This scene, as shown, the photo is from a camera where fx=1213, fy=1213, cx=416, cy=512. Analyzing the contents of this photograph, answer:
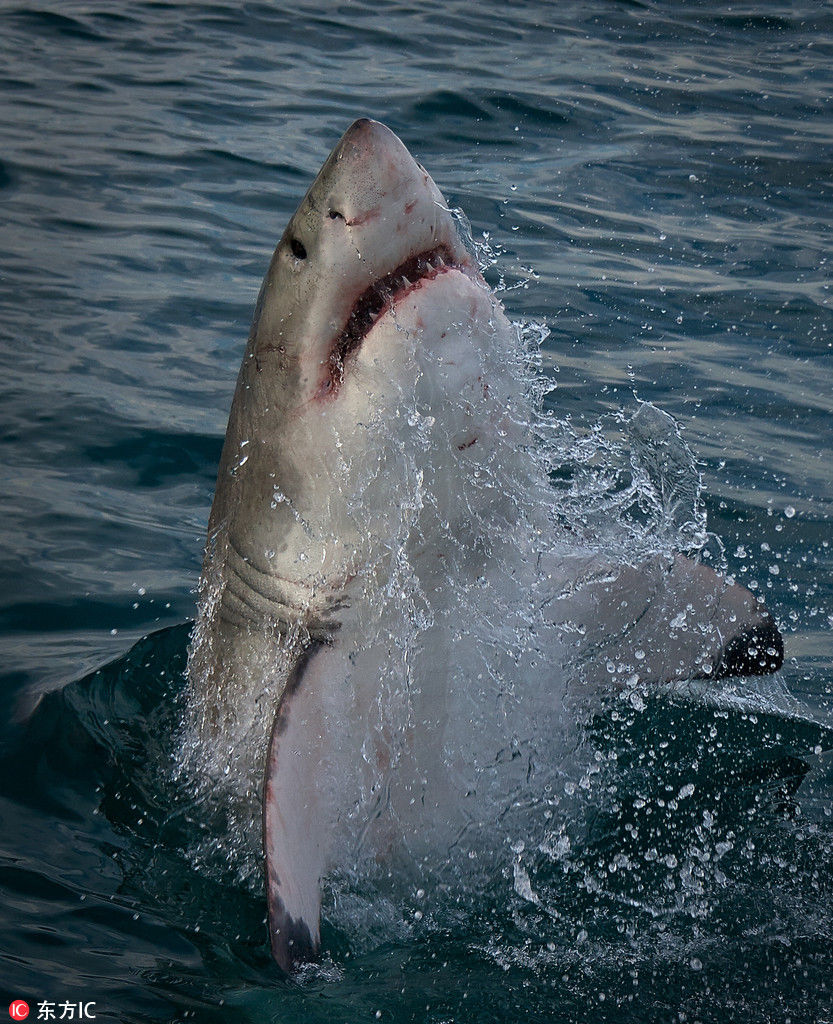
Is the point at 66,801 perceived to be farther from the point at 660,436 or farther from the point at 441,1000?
the point at 660,436

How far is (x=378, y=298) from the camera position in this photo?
299 cm

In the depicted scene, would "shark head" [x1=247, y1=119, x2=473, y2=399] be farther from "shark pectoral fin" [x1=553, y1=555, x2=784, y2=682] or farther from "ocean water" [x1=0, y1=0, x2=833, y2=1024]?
"ocean water" [x1=0, y1=0, x2=833, y2=1024]

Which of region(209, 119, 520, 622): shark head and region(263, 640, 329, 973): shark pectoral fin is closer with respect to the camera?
region(263, 640, 329, 973): shark pectoral fin

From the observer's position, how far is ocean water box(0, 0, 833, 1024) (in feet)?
10.3

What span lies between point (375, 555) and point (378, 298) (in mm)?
679

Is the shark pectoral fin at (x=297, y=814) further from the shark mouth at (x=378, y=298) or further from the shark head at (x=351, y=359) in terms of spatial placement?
the shark mouth at (x=378, y=298)

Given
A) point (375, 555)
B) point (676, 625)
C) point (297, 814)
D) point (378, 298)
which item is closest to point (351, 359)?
point (378, 298)

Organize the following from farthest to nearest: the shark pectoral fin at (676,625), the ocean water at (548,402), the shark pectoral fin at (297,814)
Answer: the shark pectoral fin at (676,625) → the ocean water at (548,402) → the shark pectoral fin at (297,814)

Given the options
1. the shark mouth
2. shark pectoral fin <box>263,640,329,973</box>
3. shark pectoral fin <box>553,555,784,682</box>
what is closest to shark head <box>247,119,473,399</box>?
the shark mouth

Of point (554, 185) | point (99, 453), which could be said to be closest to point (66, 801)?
point (99, 453)

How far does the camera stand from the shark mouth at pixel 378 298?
2961mm

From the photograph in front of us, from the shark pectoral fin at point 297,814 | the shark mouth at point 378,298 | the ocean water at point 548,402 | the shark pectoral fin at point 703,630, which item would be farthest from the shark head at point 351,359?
the shark pectoral fin at point 703,630

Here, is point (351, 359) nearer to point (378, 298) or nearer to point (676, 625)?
point (378, 298)

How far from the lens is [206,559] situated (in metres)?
3.71
